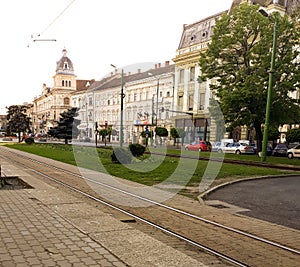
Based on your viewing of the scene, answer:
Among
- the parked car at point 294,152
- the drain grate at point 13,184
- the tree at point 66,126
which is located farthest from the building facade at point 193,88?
the drain grate at point 13,184

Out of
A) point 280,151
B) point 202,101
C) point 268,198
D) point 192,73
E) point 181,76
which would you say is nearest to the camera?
point 268,198

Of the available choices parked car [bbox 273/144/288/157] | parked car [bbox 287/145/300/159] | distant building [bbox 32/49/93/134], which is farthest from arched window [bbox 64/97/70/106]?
parked car [bbox 287/145/300/159]

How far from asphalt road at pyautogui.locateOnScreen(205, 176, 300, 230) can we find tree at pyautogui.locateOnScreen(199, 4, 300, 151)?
1260 cm

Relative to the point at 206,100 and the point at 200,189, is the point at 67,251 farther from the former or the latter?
the point at 206,100

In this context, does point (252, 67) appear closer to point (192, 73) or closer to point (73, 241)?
point (73, 241)

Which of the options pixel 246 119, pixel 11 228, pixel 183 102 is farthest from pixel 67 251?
pixel 183 102

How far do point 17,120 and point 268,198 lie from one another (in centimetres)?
6320

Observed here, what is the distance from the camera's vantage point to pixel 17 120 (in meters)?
66.0

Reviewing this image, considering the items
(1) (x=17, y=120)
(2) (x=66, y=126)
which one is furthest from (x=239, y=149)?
(1) (x=17, y=120)

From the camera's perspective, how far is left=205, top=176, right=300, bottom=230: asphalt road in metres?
7.71

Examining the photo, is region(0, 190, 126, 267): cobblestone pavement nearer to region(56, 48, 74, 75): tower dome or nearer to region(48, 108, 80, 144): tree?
region(48, 108, 80, 144): tree

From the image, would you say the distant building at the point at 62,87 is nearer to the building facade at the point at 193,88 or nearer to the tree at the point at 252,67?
the building facade at the point at 193,88

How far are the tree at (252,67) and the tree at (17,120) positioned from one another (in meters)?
46.7

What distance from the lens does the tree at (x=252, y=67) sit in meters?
25.3
